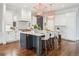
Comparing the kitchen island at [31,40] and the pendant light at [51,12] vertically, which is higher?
the pendant light at [51,12]

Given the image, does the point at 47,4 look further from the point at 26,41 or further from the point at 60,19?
the point at 26,41

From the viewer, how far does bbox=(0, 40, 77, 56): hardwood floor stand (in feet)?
5.65

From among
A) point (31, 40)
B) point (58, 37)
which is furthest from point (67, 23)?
point (31, 40)

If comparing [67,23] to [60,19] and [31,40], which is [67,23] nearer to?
[60,19]

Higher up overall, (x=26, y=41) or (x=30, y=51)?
(x=26, y=41)

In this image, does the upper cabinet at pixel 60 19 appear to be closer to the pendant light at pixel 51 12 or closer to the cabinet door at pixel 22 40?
the pendant light at pixel 51 12

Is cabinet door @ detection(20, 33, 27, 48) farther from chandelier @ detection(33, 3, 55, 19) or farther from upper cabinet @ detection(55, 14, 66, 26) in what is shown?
upper cabinet @ detection(55, 14, 66, 26)

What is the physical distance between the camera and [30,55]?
5.80ft

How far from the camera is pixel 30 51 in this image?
176cm

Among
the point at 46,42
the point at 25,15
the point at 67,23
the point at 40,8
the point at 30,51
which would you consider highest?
the point at 40,8

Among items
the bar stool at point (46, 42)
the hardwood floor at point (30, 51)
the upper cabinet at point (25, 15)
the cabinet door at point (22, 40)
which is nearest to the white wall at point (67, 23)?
the hardwood floor at point (30, 51)

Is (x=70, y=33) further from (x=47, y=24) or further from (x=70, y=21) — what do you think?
(x=47, y=24)

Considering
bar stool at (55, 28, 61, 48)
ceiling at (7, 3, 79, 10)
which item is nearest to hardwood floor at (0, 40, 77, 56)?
bar stool at (55, 28, 61, 48)

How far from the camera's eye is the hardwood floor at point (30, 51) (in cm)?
172
